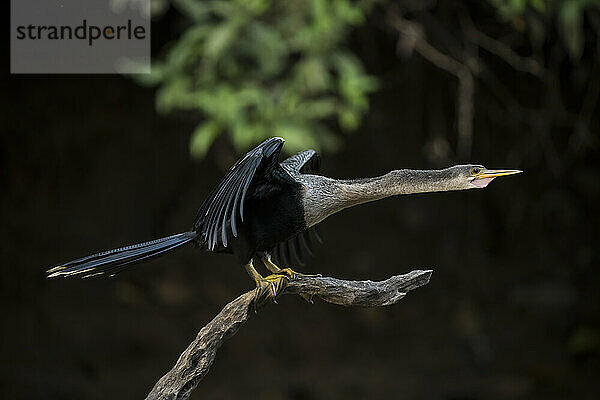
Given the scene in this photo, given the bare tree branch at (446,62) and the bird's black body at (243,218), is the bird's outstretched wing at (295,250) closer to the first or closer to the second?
the bird's black body at (243,218)

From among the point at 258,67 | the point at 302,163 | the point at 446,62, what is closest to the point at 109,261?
the point at 302,163

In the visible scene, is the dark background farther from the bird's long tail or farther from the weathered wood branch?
the bird's long tail

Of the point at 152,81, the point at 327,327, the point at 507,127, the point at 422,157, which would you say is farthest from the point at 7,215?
the point at 507,127

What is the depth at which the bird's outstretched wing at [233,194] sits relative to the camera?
119 centimetres

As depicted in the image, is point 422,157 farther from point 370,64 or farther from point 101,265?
point 101,265

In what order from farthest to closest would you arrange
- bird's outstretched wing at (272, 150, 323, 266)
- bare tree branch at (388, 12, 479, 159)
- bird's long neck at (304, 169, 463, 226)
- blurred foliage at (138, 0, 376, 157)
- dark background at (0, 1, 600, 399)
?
dark background at (0, 1, 600, 399)
bare tree branch at (388, 12, 479, 159)
blurred foliage at (138, 0, 376, 157)
bird's outstretched wing at (272, 150, 323, 266)
bird's long neck at (304, 169, 463, 226)

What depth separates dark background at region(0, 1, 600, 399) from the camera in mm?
3092

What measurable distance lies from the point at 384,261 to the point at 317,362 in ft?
1.52

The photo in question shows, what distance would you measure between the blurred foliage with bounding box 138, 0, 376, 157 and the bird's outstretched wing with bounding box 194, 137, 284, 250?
1.09 meters

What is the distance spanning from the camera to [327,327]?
10.5 ft

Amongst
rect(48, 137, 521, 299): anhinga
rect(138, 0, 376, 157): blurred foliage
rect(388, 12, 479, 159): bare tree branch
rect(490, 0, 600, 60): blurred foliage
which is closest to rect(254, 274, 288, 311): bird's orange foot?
rect(48, 137, 521, 299): anhinga

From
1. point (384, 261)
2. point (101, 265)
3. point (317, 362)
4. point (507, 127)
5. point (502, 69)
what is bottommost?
point (317, 362)

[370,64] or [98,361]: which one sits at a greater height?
[370,64]

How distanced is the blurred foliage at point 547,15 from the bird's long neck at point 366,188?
1.43m
